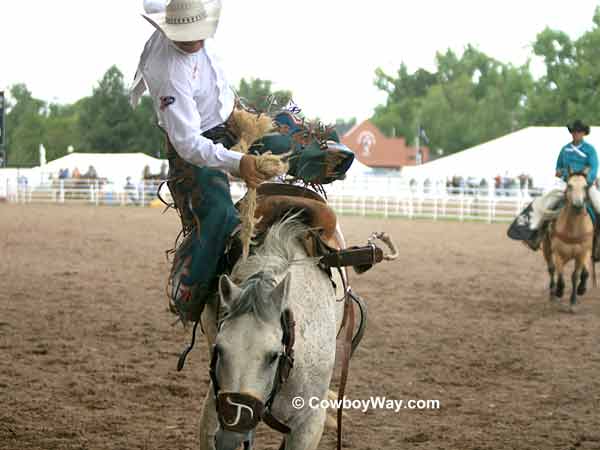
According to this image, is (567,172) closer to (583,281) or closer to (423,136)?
(583,281)

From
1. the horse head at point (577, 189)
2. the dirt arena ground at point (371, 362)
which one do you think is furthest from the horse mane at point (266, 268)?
the horse head at point (577, 189)

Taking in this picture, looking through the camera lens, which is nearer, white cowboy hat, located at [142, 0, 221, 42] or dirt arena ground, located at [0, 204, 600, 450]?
white cowboy hat, located at [142, 0, 221, 42]

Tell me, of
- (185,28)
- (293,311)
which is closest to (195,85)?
(185,28)

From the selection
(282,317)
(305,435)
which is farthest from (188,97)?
(305,435)

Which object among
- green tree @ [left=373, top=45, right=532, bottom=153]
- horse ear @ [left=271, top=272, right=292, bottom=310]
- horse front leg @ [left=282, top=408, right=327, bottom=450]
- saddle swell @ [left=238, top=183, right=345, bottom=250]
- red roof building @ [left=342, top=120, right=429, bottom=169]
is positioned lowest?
horse front leg @ [left=282, top=408, right=327, bottom=450]

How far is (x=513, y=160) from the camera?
37656 mm

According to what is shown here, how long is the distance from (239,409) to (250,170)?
97 cm

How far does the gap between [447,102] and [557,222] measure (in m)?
70.0

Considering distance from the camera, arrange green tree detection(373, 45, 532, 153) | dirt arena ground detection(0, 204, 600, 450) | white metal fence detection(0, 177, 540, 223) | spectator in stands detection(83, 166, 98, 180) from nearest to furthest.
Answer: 1. dirt arena ground detection(0, 204, 600, 450)
2. white metal fence detection(0, 177, 540, 223)
3. spectator in stands detection(83, 166, 98, 180)
4. green tree detection(373, 45, 532, 153)

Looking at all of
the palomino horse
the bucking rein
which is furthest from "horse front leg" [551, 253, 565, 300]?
the bucking rein

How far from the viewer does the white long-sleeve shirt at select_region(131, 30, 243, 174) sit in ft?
10.9

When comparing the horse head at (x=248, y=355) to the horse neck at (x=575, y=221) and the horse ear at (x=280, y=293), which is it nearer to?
the horse ear at (x=280, y=293)

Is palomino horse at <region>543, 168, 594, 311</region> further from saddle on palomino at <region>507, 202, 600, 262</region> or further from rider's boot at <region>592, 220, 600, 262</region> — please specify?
saddle on palomino at <region>507, 202, 600, 262</region>

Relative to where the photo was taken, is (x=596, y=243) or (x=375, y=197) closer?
(x=596, y=243)
